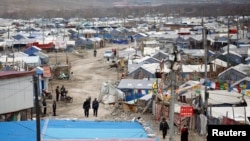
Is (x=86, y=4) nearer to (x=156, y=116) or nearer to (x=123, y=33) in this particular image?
(x=123, y=33)

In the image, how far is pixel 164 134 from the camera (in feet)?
41.4

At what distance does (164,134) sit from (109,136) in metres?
2.87

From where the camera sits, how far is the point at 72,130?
34.9 ft

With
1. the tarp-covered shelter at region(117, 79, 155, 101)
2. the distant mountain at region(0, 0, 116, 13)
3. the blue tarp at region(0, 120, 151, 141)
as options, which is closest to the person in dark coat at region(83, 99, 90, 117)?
the tarp-covered shelter at region(117, 79, 155, 101)

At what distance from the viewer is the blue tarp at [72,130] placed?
10.1 meters

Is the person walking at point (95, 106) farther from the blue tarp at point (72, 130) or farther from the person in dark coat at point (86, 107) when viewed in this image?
the blue tarp at point (72, 130)

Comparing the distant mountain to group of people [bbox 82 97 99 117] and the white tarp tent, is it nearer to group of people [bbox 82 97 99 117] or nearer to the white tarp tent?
the white tarp tent

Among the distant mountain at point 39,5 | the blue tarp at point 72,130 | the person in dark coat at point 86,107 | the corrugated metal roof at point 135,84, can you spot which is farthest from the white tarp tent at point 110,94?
the distant mountain at point 39,5

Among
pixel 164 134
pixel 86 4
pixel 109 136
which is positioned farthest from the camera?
pixel 86 4

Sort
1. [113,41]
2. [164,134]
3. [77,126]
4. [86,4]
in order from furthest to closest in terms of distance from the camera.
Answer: [86,4] → [113,41] → [164,134] → [77,126]

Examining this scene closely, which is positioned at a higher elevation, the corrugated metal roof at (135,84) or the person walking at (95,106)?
the corrugated metal roof at (135,84)

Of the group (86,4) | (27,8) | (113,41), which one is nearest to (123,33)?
(113,41)

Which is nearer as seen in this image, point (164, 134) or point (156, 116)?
point (164, 134)

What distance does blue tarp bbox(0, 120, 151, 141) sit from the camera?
10102 millimetres
